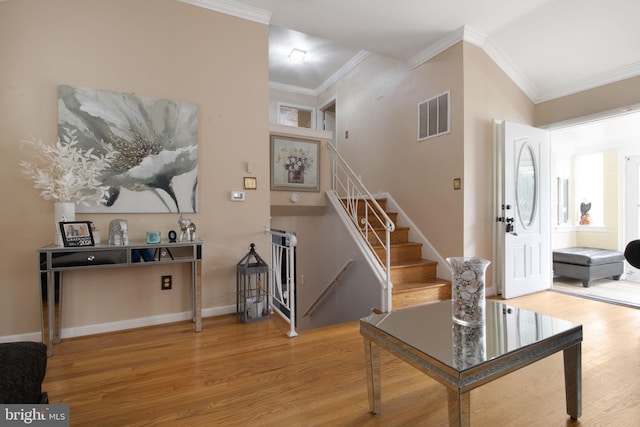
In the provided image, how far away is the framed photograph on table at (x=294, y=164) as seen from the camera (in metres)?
3.94

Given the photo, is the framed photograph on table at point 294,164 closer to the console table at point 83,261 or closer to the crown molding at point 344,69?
the console table at point 83,261

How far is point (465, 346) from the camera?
133 cm

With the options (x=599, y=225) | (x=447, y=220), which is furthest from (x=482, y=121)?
(x=599, y=225)

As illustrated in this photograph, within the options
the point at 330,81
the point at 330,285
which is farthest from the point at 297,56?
the point at 330,285

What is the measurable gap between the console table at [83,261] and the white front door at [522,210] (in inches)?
137

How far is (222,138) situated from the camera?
3.19 meters

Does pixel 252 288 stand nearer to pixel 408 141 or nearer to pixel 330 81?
pixel 408 141

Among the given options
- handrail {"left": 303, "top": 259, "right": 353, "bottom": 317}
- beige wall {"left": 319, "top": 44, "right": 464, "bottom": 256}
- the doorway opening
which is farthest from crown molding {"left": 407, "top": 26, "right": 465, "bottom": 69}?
handrail {"left": 303, "top": 259, "right": 353, "bottom": 317}

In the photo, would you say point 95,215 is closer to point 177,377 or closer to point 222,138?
point 222,138

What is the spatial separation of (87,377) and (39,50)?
2578 millimetres

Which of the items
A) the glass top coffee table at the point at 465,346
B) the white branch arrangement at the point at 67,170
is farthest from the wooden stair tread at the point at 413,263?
the white branch arrangement at the point at 67,170

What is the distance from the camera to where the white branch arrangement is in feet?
8.08

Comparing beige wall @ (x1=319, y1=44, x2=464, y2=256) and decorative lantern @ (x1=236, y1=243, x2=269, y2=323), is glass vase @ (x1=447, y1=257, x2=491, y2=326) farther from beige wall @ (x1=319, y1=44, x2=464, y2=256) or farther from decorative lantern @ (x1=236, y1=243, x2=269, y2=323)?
beige wall @ (x1=319, y1=44, x2=464, y2=256)

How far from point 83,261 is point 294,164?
7.97 ft
